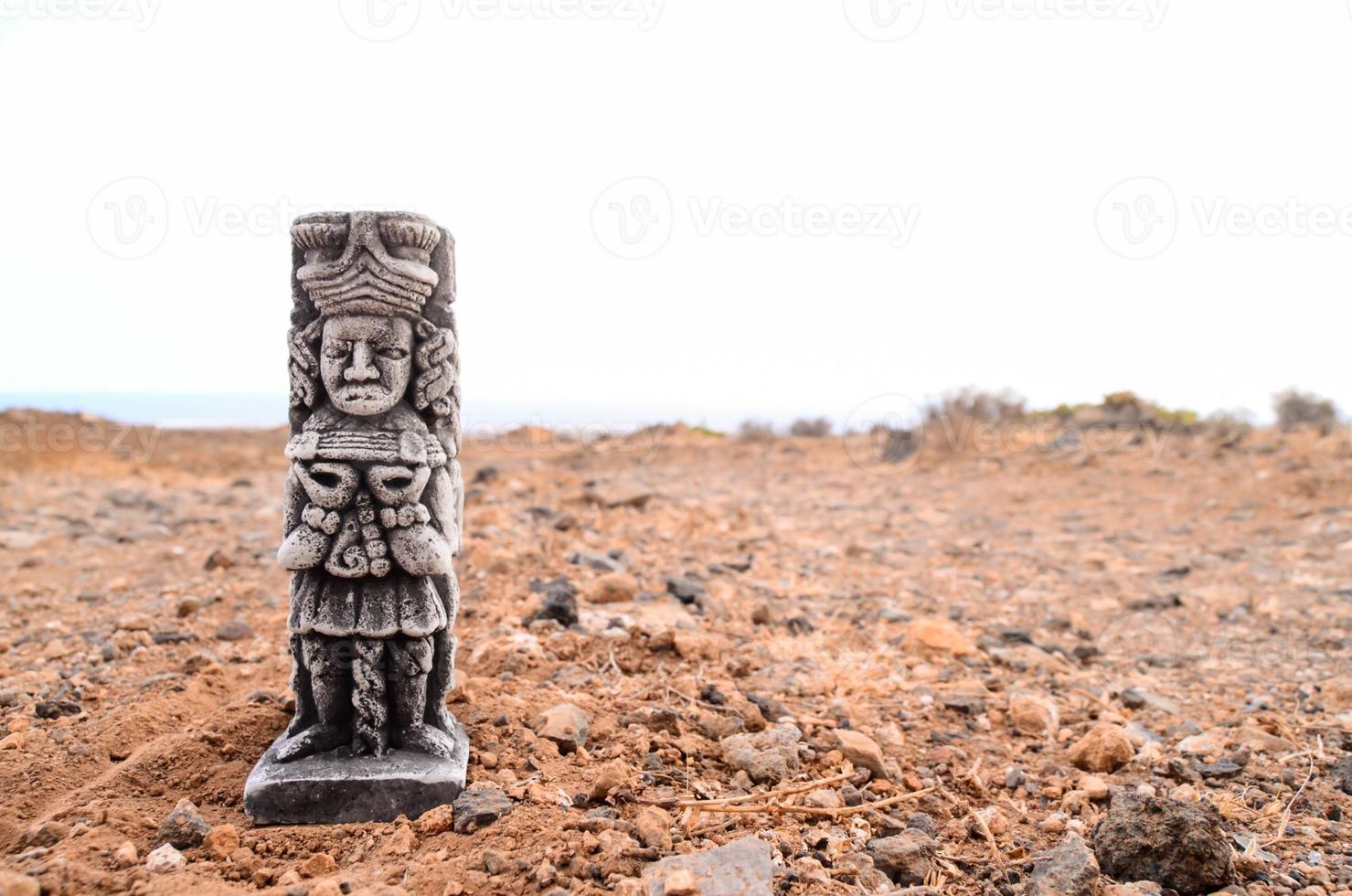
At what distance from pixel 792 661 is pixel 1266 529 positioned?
599 cm

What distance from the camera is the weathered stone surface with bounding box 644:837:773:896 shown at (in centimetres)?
279

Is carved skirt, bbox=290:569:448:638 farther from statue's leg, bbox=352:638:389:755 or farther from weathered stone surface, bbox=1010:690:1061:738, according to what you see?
weathered stone surface, bbox=1010:690:1061:738

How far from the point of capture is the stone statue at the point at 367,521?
11.2 feet

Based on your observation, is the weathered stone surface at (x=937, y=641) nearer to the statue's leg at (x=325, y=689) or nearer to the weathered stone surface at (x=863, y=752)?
the weathered stone surface at (x=863, y=752)

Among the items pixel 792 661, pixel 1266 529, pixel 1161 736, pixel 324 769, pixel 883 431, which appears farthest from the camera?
pixel 883 431

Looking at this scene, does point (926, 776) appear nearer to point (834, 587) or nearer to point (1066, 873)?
point (1066, 873)

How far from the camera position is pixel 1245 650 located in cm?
562

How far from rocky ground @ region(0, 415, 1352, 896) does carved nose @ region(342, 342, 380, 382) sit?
160 centimetres

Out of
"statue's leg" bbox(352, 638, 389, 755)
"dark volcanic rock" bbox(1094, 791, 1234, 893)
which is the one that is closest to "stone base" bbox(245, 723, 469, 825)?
"statue's leg" bbox(352, 638, 389, 755)

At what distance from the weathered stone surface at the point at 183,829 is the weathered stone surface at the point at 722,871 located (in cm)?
157

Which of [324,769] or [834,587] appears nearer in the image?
[324,769]

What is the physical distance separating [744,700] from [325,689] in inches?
76.8

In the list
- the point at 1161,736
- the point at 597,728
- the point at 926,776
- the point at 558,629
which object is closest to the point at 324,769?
the point at 597,728

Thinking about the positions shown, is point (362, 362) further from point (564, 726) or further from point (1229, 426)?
point (1229, 426)
